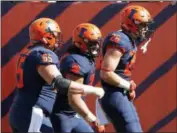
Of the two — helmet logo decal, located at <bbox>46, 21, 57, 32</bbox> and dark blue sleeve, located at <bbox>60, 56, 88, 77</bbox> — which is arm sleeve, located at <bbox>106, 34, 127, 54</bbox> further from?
helmet logo decal, located at <bbox>46, 21, 57, 32</bbox>

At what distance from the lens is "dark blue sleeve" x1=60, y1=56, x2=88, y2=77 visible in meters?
5.46

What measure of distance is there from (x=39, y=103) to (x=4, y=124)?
10.9 feet

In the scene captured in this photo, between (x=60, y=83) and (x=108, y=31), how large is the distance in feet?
11.1

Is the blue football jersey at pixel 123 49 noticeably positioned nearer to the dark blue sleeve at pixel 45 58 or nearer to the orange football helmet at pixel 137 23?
the orange football helmet at pixel 137 23

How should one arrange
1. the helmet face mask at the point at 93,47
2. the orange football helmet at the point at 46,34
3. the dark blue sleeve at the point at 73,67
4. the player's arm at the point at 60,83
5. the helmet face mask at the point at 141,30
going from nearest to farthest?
the player's arm at the point at 60,83, the orange football helmet at the point at 46,34, the dark blue sleeve at the point at 73,67, the helmet face mask at the point at 93,47, the helmet face mask at the point at 141,30

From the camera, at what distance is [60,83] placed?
4.83m

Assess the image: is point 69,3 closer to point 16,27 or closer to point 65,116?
point 16,27

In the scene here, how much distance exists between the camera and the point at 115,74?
595 cm

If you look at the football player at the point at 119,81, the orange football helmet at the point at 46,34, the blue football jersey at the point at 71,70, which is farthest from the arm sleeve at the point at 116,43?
the orange football helmet at the point at 46,34

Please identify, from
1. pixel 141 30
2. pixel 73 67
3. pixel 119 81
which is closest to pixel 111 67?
pixel 119 81

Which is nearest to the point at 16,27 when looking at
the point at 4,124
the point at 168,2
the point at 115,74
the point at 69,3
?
the point at 69,3

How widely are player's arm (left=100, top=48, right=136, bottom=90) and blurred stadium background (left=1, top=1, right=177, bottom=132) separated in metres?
2.19

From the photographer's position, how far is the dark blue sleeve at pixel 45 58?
4.86m

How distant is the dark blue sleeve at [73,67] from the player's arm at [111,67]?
17.8 inches
